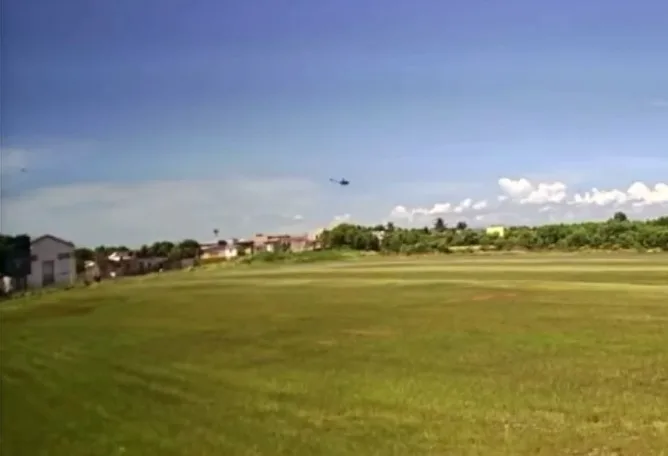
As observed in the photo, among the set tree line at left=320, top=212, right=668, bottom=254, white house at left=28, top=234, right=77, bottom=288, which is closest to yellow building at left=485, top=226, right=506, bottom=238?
tree line at left=320, top=212, right=668, bottom=254

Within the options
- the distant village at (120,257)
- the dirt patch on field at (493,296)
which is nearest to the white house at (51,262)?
the distant village at (120,257)

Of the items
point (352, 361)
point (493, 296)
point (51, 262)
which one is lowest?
point (352, 361)

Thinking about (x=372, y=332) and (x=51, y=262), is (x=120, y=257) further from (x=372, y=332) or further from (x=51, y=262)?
(x=372, y=332)

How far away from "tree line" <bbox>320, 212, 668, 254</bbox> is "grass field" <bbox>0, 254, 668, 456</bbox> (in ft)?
0.30

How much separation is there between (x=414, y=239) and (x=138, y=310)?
1.55 m

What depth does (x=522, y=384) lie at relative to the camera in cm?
304

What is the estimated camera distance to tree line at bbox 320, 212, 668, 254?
13.2ft

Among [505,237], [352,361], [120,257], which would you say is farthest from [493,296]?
[120,257]

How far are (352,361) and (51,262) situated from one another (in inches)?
58.2

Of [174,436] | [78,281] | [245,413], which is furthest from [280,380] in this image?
[78,281]

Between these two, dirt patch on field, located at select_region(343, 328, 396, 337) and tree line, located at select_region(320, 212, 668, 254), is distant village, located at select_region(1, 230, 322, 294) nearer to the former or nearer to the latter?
tree line, located at select_region(320, 212, 668, 254)

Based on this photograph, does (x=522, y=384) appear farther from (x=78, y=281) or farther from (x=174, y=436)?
(x=78, y=281)

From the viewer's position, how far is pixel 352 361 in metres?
3.35

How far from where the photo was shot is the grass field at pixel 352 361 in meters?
2.75
